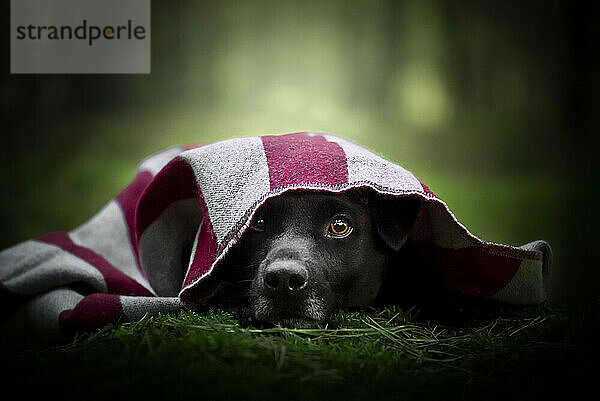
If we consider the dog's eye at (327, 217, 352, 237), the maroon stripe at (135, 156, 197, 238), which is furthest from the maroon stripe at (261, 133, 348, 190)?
the maroon stripe at (135, 156, 197, 238)

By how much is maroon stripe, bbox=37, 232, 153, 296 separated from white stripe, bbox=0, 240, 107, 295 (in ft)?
0.07

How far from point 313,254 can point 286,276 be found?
14cm

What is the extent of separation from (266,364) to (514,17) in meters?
4.32

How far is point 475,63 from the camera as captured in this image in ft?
15.6

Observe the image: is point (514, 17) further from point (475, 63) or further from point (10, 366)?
point (10, 366)

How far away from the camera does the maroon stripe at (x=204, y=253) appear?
158 cm

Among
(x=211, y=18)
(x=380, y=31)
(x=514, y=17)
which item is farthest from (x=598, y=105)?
(x=211, y=18)

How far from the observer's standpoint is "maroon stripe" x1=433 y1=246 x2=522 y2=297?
1.69 m

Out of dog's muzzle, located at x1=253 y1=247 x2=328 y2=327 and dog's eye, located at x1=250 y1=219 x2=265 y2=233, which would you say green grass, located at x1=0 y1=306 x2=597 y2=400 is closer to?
dog's muzzle, located at x1=253 y1=247 x2=328 y2=327

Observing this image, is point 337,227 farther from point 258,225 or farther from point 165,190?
point 165,190

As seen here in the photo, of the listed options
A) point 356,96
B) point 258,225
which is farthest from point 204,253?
point 356,96

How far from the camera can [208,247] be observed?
5.32 ft

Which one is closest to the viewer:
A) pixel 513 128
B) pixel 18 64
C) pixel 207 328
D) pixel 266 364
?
pixel 266 364

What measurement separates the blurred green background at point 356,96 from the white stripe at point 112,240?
57.4 inches
